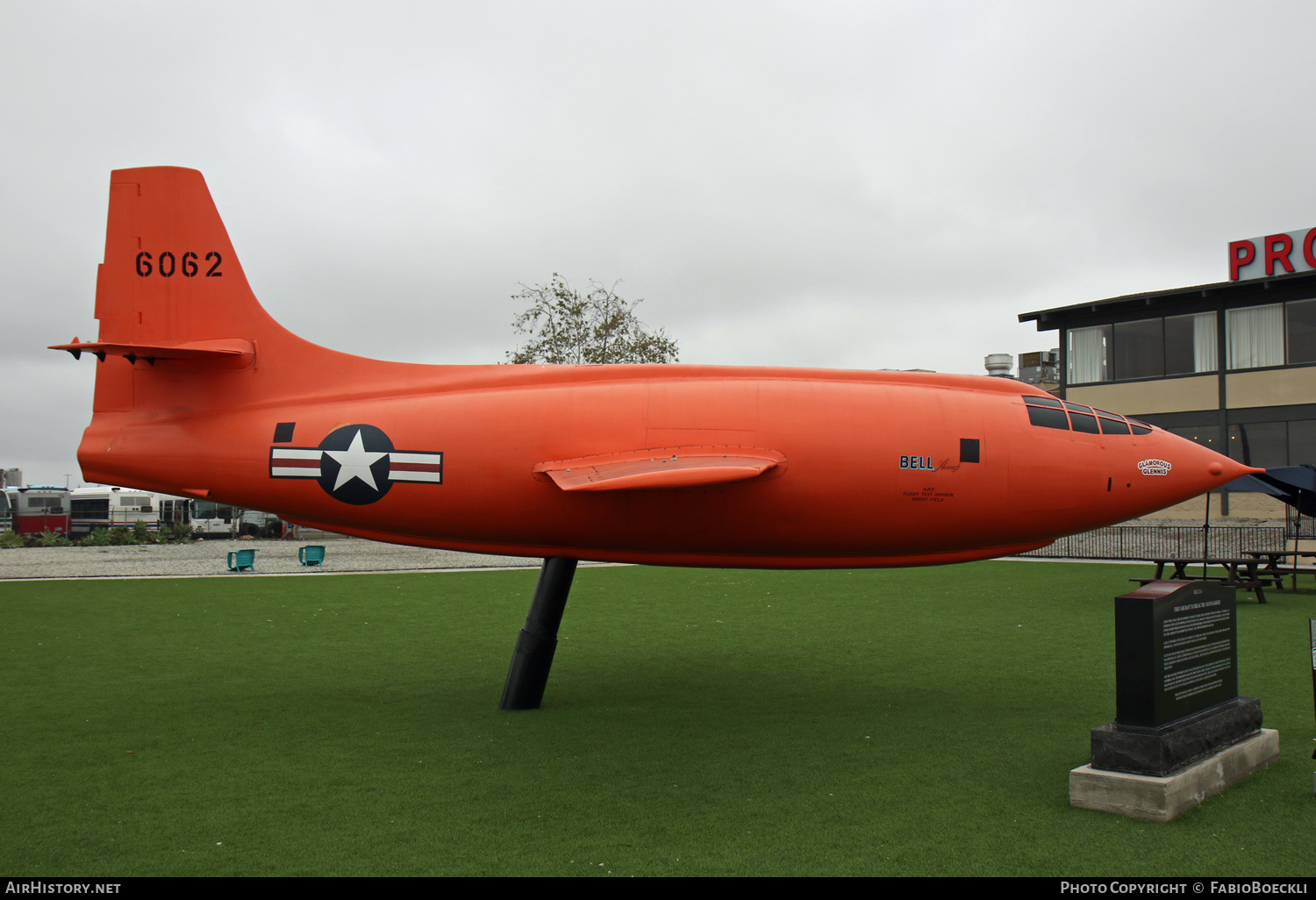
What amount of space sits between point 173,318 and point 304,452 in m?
1.87

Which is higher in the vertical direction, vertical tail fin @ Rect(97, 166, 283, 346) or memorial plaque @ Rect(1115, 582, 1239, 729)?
vertical tail fin @ Rect(97, 166, 283, 346)

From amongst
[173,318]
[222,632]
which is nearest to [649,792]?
[173,318]

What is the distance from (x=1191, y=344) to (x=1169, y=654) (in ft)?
105

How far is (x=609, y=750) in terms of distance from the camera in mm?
7832

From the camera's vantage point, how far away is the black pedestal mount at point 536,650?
909 cm

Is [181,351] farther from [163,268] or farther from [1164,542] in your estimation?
[1164,542]

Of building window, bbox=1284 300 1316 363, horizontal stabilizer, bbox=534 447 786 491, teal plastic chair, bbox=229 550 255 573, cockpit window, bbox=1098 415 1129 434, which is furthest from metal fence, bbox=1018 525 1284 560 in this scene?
horizontal stabilizer, bbox=534 447 786 491

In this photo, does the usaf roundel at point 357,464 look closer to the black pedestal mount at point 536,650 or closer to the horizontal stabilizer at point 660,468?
the horizontal stabilizer at point 660,468

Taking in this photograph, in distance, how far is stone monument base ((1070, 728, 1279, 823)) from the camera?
5.91 m

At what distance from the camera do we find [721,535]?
25.7ft

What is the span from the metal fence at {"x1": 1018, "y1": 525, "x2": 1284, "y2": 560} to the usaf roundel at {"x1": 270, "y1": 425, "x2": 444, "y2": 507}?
26845mm

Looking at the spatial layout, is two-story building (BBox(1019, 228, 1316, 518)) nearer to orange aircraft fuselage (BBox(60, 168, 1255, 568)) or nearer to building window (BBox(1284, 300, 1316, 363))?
building window (BBox(1284, 300, 1316, 363))

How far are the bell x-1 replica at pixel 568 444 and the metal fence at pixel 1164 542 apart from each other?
77.9 ft

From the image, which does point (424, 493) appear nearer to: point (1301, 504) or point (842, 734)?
point (842, 734)
